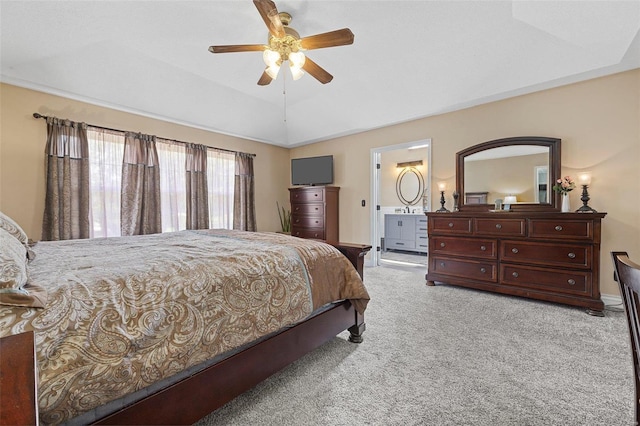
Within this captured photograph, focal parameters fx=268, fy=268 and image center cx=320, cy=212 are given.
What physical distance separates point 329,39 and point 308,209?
334cm

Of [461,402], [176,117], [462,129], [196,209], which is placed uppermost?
[176,117]

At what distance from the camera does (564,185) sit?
3.01 meters

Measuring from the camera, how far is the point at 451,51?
9.96 feet

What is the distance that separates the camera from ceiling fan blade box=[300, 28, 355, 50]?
6.84 feet

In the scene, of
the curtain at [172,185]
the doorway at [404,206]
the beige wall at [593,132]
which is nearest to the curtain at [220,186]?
the curtain at [172,185]

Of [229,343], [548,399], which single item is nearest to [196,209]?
[229,343]

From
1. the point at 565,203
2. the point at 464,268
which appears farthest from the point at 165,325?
the point at 565,203

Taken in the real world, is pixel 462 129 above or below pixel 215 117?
below

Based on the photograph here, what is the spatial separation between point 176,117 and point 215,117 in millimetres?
580

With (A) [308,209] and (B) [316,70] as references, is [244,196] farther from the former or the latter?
(B) [316,70]

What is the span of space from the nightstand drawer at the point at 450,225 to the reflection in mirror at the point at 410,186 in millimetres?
2801

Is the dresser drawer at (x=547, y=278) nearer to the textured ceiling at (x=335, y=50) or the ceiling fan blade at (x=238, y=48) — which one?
the textured ceiling at (x=335, y=50)

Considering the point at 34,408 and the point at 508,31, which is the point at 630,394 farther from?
the point at 508,31

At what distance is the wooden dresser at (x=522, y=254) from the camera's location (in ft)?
8.84
